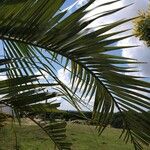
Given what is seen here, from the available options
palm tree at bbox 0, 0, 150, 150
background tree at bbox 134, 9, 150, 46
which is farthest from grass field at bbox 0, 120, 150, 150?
palm tree at bbox 0, 0, 150, 150

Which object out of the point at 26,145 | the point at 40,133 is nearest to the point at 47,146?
the point at 26,145

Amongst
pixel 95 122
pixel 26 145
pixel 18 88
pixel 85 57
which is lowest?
pixel 26 145

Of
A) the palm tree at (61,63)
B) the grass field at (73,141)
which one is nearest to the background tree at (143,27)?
the grass field at (73,141)

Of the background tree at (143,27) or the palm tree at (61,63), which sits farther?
the background tree at (143,27)

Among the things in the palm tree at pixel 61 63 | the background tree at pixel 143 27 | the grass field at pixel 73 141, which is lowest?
the grass field at pixel 73 141

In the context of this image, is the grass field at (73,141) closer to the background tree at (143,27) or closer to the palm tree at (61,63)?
the background tree at (143,27)

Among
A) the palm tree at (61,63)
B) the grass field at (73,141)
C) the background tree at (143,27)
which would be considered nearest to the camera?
the palm tree at (61,63)

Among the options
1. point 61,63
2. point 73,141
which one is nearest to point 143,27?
point 73,141

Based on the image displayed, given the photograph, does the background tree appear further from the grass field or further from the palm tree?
the palm tree

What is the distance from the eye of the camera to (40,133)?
62.6 ft

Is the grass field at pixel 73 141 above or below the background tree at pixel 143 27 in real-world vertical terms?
below

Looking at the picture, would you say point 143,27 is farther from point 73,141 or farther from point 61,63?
point 61,63

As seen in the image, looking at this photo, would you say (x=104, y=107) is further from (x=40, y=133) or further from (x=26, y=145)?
(x=40, y=133)

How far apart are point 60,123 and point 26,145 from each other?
519 inches
